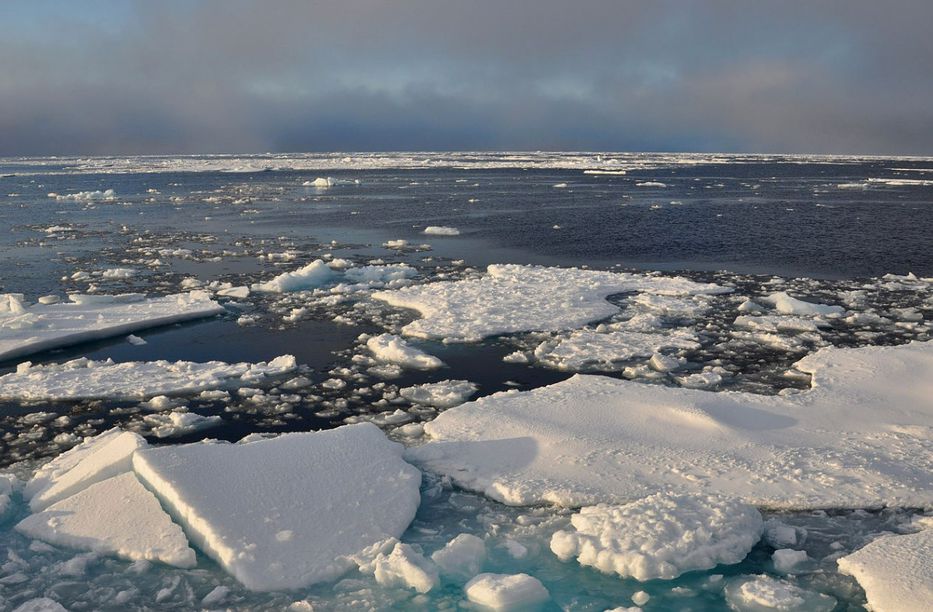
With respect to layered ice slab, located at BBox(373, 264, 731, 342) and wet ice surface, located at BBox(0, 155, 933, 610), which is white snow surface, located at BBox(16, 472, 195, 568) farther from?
layered ice slab, located at BBox(373, 264, 731, 342)

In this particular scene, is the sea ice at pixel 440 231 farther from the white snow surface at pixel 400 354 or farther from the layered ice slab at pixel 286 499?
the layered ice slab at pixel 286 499

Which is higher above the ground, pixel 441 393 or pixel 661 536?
pixel 661 536

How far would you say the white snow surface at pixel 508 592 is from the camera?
14.1ft

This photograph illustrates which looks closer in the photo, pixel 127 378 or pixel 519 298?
pixel 127 378

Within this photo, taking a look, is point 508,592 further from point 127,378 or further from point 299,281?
point 299,281

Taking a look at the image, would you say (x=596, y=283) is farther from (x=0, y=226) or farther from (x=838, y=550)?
(x=0, y=226)

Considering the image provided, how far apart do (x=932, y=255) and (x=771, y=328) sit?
1017cm

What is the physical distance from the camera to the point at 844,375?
8.36m

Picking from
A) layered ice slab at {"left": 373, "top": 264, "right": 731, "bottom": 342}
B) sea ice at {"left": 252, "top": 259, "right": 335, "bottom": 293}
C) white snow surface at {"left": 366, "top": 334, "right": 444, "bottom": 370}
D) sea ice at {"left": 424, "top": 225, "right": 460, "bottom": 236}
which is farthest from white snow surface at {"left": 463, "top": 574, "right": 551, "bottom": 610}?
sea ice at {"left": 424, "top": 225, "right": 460, "bottom": 236}

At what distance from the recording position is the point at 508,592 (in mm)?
4305

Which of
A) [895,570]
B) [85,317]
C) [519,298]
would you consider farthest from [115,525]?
[519,298]

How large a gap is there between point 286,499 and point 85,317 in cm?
741

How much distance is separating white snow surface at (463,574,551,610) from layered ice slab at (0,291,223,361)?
7877mm

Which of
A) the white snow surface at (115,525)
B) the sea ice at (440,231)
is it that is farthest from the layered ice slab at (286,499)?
the sea ice at (440,231)
